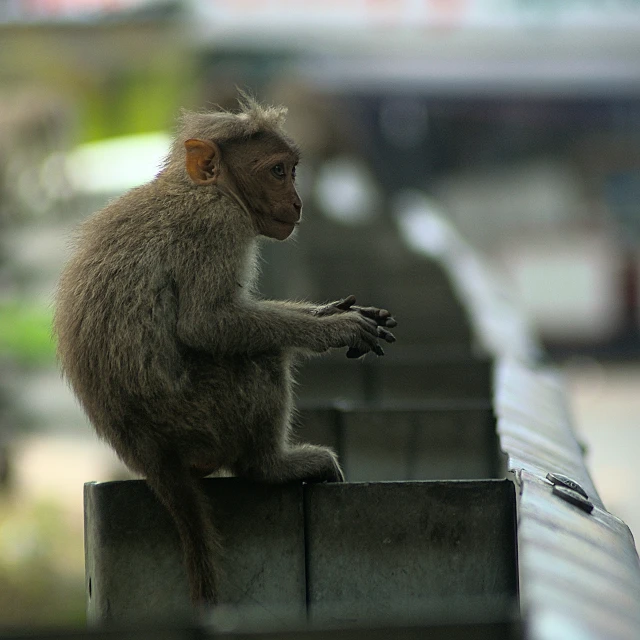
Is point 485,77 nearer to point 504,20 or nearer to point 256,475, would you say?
point 504,20

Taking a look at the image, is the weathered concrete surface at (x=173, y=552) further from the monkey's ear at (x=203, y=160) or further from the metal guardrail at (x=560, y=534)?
the monkey's ear at (x=203, y=160)

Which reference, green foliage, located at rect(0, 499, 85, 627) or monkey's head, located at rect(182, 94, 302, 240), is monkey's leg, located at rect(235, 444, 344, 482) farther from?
green foliage, located at rect(0, 499, 85, 627)

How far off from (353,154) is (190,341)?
12.4 m

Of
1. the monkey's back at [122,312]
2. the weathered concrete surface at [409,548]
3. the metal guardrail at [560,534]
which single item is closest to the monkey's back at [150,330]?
the monkey's back at [122,312]

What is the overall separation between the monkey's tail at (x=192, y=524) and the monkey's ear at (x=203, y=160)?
0.90 meters

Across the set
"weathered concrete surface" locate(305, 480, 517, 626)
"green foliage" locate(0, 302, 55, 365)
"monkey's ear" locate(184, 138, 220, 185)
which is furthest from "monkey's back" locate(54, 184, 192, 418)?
"green foliage" locate(0, 302, 55, 365)

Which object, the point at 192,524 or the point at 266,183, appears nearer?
the point at 192,524

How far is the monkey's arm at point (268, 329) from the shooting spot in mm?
3498

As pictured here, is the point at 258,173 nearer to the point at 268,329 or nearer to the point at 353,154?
the point at 268,329

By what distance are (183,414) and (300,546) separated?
55cm

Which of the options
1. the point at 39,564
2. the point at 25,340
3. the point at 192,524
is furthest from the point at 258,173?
the point at 25,340

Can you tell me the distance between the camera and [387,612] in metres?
3.50

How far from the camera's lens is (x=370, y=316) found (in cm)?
377

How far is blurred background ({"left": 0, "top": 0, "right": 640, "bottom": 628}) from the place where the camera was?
1082 cm
